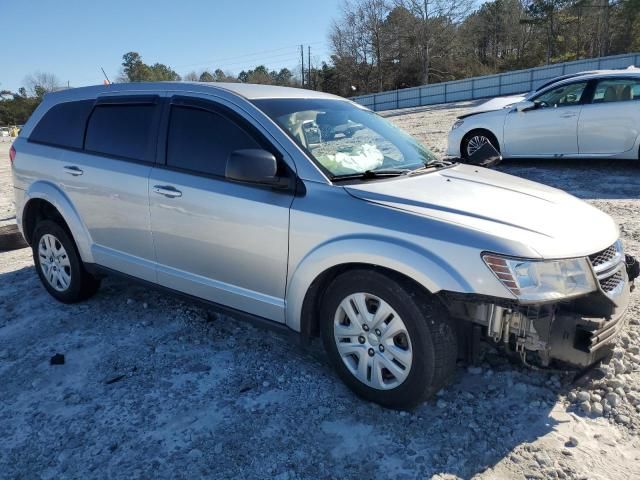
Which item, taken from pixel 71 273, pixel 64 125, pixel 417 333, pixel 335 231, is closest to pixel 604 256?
pixel 417 333

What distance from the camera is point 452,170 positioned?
383cm

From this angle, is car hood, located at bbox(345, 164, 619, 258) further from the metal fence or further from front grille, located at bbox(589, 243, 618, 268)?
the metal fence

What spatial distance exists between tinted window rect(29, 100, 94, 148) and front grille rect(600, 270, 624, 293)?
13.3 feet

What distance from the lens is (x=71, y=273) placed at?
4.61 meters

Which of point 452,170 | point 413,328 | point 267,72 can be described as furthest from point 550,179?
point 267,72

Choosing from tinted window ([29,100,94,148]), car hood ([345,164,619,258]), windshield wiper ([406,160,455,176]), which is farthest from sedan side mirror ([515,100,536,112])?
tinted window ([29,100,94,148])

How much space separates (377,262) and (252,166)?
3.05ft

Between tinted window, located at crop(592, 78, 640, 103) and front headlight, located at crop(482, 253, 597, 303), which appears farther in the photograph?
tinted window, located at crop(592, 78, 640, 103)

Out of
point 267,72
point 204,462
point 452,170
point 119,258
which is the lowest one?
point 204,462

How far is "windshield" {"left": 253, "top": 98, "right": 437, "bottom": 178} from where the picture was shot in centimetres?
340

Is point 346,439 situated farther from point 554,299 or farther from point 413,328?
point 554,299

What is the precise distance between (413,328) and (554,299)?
0.72m

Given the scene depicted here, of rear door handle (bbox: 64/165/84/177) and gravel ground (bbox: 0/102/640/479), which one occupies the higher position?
rear door handle (bbox: 64/165/84/177)

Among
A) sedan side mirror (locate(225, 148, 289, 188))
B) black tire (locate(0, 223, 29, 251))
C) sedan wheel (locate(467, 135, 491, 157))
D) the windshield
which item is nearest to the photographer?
sedan side mirror (locate(225, 148, 289, 188))
